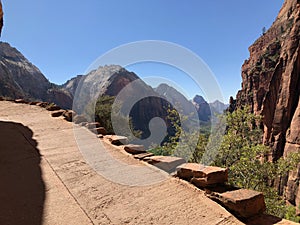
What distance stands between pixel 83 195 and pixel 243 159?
231 inches

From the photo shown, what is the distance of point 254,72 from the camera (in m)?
43.0

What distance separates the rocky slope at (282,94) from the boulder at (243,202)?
24.2 meters

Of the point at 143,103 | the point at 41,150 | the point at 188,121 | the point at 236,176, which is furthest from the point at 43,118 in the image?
the point at 143,103

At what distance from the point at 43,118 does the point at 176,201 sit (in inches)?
310

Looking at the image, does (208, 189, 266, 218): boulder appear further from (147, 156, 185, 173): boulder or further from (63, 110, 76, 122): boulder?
(63, 110, 76, 122): boulder

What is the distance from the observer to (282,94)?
109 feet

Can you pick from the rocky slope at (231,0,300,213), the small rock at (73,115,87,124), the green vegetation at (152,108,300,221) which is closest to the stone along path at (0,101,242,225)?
the small rock at (73,115,87,124)

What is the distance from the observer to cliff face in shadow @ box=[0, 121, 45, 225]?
2775 mm

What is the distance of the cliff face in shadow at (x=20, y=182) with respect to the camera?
2.78 meters

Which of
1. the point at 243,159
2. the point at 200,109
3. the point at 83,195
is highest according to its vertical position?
the point at 200,109

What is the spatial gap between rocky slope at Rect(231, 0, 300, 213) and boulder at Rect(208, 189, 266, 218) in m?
24.2

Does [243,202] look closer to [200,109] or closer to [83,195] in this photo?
[83,195]

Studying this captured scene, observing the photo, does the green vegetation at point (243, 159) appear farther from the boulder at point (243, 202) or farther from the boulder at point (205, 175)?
the boulder at point (243, 202)

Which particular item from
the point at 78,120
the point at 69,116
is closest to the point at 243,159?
the point at 78,120
